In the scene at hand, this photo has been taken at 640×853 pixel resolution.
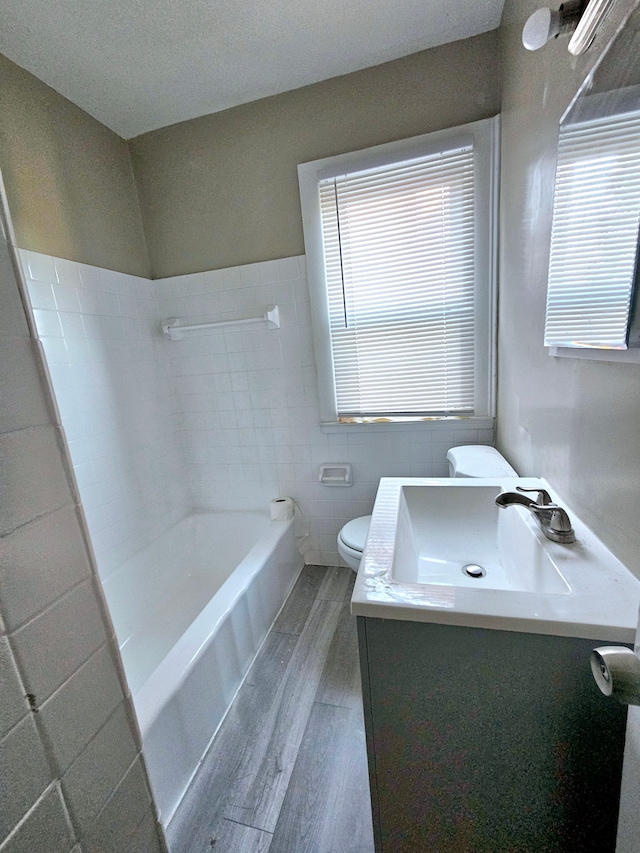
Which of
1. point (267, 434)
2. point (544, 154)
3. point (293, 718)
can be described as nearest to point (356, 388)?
point (267, 434)

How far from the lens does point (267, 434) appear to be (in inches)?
83.0

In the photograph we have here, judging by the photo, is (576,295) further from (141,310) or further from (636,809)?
(141,310)

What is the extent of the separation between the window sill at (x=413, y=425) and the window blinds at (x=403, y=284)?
0.05 m

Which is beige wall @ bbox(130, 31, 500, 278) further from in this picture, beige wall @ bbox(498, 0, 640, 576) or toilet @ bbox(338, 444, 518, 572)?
toilet @ bbox(338, 444, 518, 572)

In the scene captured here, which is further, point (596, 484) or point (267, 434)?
point (267, 434)

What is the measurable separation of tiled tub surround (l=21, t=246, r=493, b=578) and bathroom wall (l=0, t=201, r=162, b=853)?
126 centimetres

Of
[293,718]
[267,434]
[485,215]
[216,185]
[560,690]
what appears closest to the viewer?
[560,690]

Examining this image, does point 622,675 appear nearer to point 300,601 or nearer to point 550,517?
point 550,517

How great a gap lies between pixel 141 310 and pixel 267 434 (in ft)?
3.30

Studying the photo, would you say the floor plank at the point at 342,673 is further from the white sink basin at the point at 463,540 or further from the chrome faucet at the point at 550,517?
the chrome faucet at the point at 550,517

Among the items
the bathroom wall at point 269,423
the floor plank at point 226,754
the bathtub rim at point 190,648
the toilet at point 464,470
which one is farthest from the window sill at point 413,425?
the floor plank at point 226,754

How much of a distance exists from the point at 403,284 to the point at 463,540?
1.24m

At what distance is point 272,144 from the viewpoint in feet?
5.83

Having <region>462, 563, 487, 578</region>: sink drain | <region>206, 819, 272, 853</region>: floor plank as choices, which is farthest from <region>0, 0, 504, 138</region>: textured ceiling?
<region>206, 819, 272, 853</region>: floor plank
